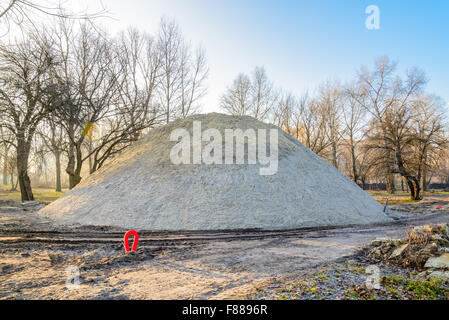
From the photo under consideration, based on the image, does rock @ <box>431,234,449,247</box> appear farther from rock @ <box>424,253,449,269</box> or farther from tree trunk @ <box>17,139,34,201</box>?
tree trunk @ <box>17,139,34,201</box>

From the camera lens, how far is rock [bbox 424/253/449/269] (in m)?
5.27

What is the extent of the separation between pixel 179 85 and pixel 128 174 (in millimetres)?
16981

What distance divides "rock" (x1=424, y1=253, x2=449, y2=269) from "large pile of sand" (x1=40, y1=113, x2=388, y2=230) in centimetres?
662

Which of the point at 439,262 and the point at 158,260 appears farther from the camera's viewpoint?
the point at 158,260

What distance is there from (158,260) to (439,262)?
662 cm

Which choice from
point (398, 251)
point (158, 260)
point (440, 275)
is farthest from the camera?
point (158, 260)

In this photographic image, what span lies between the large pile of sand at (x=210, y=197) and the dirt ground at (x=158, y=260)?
4.05ft

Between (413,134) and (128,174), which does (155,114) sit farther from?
(413,134)

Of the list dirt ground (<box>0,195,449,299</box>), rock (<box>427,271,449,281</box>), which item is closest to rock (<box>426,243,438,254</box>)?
rock (<box>427,271,449,281</box>)

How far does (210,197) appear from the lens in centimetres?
1325

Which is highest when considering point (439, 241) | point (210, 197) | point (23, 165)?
point (23, 165)

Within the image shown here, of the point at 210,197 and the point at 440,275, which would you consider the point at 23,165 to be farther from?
the point at 440,275

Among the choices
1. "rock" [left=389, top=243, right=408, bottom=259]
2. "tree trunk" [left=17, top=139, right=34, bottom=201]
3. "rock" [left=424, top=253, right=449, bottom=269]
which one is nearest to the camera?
"rock" [left=424, top=253, right=449, bottom=269]

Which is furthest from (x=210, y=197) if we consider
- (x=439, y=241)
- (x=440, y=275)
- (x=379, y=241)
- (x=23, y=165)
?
(x=23, y=165)
